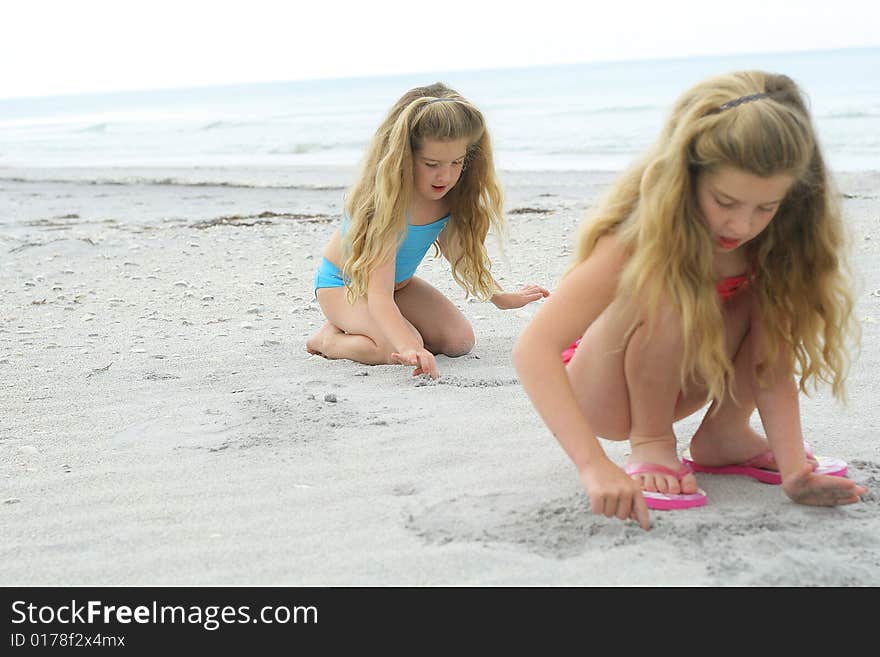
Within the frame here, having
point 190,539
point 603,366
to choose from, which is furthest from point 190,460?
point 603,366

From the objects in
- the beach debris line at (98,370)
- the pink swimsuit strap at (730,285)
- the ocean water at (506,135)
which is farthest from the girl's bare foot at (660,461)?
the ocean water at (506,135)

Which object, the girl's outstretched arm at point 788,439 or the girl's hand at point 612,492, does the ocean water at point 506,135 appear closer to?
the girl's outstretched arm at point 788,439

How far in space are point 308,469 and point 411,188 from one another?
61.7 inches

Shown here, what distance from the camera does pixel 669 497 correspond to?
242 cm

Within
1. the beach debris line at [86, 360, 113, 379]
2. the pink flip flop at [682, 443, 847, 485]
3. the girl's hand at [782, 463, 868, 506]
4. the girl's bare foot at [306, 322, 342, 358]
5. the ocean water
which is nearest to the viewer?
the girl's hand at [782, 463, 868, 506]

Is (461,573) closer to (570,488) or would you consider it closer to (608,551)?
(608,551)

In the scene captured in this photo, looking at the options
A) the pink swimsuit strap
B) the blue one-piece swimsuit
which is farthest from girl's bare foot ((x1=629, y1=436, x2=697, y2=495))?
the blue one-piece swimsuit

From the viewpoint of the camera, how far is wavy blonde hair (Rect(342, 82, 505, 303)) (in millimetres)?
3871

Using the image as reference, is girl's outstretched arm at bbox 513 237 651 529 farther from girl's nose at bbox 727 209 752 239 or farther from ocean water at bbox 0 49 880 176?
ocean water at bbox 0 49 880 176

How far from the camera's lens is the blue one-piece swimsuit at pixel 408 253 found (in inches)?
166

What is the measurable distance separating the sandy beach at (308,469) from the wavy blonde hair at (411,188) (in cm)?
40

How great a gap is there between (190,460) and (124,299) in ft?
8.91

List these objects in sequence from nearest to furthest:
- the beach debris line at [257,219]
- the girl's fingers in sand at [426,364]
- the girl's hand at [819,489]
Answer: the girl's hand at [819,489] < the girl's fingers in sand at [426,364] < the beach debris line at [257,219]

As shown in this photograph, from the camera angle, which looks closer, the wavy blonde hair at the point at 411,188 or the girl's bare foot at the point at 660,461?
the girl's bare foot at the point at 660,461
